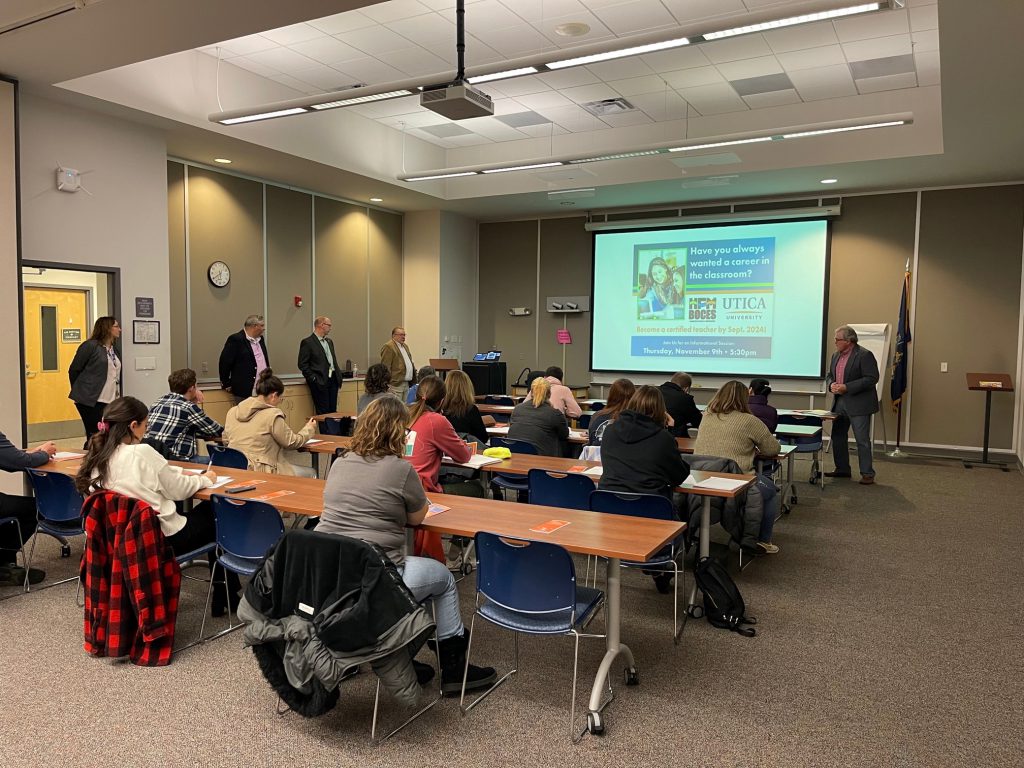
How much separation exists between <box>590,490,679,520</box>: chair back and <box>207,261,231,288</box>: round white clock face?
6.30 meters

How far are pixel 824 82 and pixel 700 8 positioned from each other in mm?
2444

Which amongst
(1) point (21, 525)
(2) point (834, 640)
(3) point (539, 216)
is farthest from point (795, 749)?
(3) point (539, 216)

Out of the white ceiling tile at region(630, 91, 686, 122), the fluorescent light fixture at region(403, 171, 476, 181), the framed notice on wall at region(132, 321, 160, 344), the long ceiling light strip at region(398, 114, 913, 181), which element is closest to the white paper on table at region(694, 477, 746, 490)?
the long ceiling light strip at region(398, 114, 913, 181)

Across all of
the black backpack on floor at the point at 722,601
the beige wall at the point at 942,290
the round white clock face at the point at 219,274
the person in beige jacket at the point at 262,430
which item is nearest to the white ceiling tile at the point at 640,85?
the beige wall at the point at 942,290

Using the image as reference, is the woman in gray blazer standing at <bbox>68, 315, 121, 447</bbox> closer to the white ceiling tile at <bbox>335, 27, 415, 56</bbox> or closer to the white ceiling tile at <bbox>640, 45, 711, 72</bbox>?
the white ceiling tile at <bbox>335, 27, 415, 56</bbox>

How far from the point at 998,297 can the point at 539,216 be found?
644 centimetres

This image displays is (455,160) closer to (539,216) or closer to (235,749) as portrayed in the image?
(539,216)

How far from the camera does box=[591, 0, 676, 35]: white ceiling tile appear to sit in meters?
5.72

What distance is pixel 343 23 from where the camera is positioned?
238 inches

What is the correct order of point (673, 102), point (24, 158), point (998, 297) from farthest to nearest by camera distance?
point (998, 297) < point (673, 102) < point (24, 158)

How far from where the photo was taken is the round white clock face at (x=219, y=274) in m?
8.45

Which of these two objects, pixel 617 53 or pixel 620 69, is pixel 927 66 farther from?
pixel 617 53

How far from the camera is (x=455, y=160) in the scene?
10.6 m

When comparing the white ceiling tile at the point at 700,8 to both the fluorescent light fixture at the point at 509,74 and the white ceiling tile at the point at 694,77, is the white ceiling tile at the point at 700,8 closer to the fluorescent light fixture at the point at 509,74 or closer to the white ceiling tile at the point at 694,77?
the white ceiling tile at the point at 694,77
